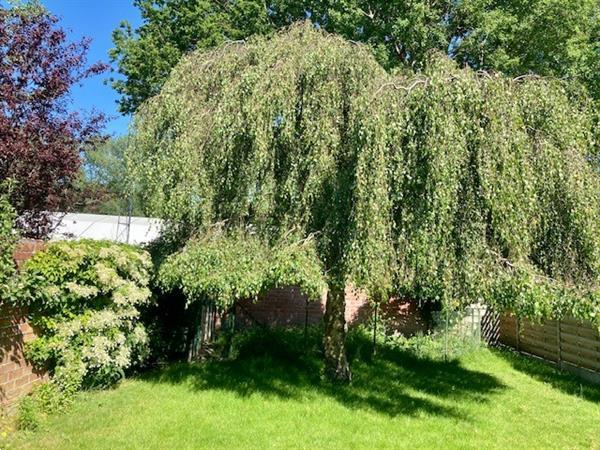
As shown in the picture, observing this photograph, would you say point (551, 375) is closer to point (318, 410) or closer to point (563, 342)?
point (563, 342)

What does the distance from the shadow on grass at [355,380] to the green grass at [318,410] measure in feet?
0.06

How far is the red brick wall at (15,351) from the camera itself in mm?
5219

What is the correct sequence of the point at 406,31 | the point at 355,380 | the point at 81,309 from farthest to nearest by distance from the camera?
the point at 406,31, the point at 355,380, the point at 81,309

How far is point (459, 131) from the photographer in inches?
220

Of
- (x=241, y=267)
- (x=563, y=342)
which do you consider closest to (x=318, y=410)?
(x=241, y=267)

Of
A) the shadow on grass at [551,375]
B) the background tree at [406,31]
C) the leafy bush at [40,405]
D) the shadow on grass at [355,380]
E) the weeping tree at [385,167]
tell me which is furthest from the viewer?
the background tree at [406,31]

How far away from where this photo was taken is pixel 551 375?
9.22 metres

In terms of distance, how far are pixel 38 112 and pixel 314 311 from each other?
8.00 m

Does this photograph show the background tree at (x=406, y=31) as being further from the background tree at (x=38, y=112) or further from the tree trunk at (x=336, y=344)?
the tree trunk at (x=336, y=344)

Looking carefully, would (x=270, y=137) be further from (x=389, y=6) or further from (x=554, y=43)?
(x=554, y=43)

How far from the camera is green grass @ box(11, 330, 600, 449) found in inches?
208

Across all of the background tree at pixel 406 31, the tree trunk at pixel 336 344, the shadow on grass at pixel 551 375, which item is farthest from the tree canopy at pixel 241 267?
the background tree at pixel 406 31

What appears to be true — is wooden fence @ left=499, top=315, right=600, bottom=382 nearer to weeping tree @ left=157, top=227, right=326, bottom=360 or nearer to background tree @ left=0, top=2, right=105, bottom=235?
weeping tree @ left=157, top=227, right=326, bottom=360

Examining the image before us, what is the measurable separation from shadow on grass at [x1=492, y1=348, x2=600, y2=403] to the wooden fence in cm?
18
